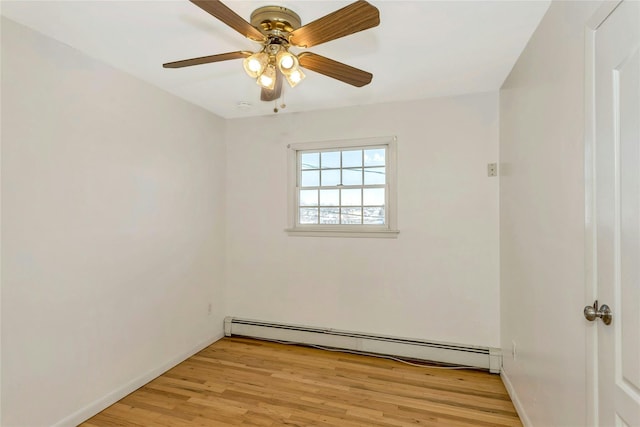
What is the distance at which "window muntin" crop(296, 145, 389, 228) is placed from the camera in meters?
3.29

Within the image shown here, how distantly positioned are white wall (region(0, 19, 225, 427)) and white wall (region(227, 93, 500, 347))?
2.15 feet

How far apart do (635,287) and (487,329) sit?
6.85 feet

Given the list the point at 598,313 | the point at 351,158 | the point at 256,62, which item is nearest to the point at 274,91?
the point at 256,62

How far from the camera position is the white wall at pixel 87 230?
183 centimetres

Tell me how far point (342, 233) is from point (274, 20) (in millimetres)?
2130

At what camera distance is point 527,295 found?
2076 millimetres

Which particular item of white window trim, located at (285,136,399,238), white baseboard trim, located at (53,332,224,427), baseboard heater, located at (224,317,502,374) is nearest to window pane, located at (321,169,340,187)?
white window trim, located at (285,136,399,238)

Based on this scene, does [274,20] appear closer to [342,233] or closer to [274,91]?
[274,91]

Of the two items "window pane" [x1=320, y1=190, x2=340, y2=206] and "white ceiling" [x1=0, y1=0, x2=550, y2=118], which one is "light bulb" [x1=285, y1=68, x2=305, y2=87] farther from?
"window pane" [x1=320, y1=190, x2=340, y2=206]

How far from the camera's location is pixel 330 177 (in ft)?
11.5

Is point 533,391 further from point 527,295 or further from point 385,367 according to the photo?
point 385,367

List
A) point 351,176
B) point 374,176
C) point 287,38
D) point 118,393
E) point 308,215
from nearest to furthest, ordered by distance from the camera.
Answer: point 287,38 → point 118,393 → point 374,176 → point 351,176 → point 308,215

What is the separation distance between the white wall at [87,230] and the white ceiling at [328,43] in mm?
216

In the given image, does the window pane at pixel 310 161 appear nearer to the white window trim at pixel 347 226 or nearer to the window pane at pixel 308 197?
the white window trim at pixel 347 226
